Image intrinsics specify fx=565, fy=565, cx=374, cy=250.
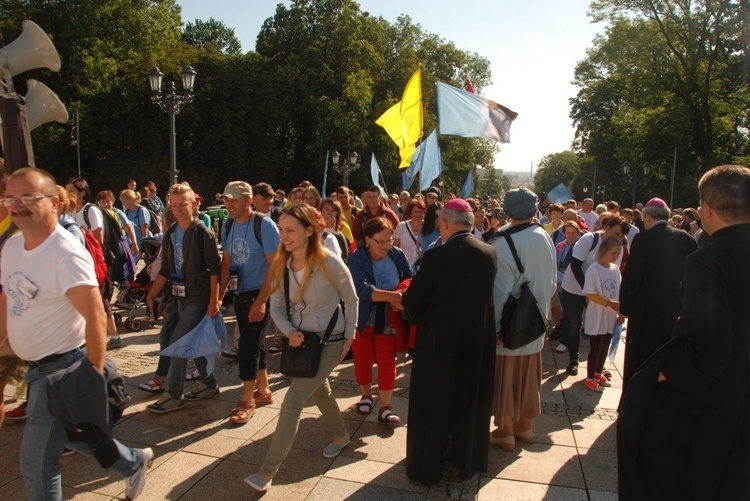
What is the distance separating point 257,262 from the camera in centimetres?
466

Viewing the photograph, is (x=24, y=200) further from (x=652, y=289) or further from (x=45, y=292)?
(x=652, y=289)

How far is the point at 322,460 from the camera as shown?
3.87 metres

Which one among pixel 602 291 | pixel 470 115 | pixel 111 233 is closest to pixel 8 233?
pixel 111 233

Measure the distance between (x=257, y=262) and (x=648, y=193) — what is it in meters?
39.4

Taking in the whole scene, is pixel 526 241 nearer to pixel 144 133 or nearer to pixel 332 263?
pixel 332 263

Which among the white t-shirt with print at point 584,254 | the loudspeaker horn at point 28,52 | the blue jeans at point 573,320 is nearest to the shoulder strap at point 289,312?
the loudspeaker horn at point 28,52

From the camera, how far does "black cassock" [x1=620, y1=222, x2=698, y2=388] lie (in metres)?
3.98

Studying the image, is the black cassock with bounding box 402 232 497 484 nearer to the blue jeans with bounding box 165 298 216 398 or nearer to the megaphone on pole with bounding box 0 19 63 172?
the blue jeans with bounding box 165 298 216 398

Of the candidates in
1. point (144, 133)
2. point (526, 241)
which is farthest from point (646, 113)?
point (526, 241)

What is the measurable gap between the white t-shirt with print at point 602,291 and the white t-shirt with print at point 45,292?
435cm

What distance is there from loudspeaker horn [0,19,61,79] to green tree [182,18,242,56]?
57.9 m

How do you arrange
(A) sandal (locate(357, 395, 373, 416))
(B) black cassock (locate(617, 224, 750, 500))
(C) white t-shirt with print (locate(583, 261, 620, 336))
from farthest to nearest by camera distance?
(C) white t-shirt with print (locate(583, 261, 620, 336)), (A) sandal (locate(357, 395, 373, 416)), (B) black cassock (locate(617, 224, 750, 500))

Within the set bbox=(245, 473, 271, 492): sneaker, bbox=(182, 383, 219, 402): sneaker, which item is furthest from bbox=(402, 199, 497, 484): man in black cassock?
bbox=(182, 383, 219, 402): sneaker

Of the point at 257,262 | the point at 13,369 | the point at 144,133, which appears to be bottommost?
the point at 13,369
